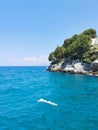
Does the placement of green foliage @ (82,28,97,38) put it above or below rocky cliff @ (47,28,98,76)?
above

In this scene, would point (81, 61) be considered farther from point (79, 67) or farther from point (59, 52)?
point (59, 52)

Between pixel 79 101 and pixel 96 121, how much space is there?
10826 millimetres

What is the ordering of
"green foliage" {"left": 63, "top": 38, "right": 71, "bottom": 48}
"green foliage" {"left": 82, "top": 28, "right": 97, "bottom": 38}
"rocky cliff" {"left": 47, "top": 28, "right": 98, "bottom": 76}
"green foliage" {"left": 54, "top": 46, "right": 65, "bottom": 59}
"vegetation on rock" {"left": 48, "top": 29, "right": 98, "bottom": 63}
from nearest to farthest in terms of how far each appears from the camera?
"rocky cliff" {"left": 47, "top": 28, "right": 98, "bottom": 76}, "vegetation on rock" {"left": 48, "top": 29, "right": 98, "bottom": 63}, "green foliage" {"left": 82, "top": 28, "right": 97, "bottom": 38}, "green foliage" {"left": 54, "top": 46, "right": 65, "bottom": 59}, "green foliage" {"left": 63, "top": 38, "right": 71, "bottom": 48}

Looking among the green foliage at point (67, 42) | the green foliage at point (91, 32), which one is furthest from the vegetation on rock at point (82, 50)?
the green foliage at point (67, 42)

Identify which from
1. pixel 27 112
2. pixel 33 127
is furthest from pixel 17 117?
pixel 33 127

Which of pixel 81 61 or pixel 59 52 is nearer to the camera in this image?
pixel 81 61

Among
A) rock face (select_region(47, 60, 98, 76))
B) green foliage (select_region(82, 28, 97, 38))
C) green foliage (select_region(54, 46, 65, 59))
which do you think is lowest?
rock face (select_region(47, 60, 98, 76))

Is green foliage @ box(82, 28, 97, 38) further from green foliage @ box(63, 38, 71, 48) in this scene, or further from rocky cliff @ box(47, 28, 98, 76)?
green foliage @ box(63, 38, 71, 48)

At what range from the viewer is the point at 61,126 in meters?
21.9

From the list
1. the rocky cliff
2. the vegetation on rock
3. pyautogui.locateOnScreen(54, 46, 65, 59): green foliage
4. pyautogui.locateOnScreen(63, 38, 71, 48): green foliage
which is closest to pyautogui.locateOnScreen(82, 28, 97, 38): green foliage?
the vegetation on rock

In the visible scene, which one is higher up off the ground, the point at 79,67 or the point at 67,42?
the point at 67,42

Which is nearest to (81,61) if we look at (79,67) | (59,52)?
(79,67)

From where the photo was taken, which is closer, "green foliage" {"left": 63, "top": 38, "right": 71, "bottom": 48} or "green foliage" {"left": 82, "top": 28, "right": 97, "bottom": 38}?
"green foliage" {"left": 82, "top": 28, "right": 97, "bottom": 38}

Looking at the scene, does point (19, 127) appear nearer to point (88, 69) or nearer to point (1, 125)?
point (1, 125)
